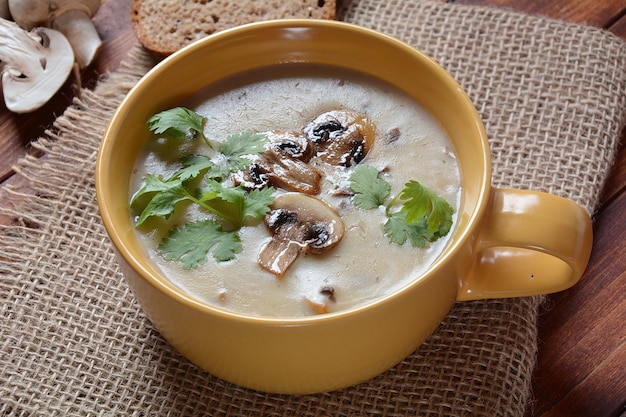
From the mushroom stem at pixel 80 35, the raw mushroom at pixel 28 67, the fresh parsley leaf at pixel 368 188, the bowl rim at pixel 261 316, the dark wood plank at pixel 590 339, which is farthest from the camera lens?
the mushroom stem at pixel 80 35

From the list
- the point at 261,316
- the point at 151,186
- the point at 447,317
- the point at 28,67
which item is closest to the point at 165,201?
the point at 151,186

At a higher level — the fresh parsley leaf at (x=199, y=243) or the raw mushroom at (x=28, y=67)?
the fresh parsley leaf at (x=199, y=243)

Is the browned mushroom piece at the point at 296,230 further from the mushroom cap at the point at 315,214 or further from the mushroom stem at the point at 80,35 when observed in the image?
the mushroom stem at the point at 80,35

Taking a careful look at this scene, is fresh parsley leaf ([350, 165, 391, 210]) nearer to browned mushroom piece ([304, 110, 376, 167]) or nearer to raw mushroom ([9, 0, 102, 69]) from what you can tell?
browned mushroom piece ([304, 110, 376, 167])

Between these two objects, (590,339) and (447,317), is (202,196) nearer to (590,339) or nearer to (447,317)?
(447,317)

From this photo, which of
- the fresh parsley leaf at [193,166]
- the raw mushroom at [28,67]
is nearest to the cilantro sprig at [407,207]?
the fresh parsley leaf at [193,166]

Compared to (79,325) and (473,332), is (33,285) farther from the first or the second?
(473,332)

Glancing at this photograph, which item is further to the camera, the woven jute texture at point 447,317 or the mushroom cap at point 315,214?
the woven jute texture at point 447,317

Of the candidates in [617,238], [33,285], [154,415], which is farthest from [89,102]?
[617,238]
